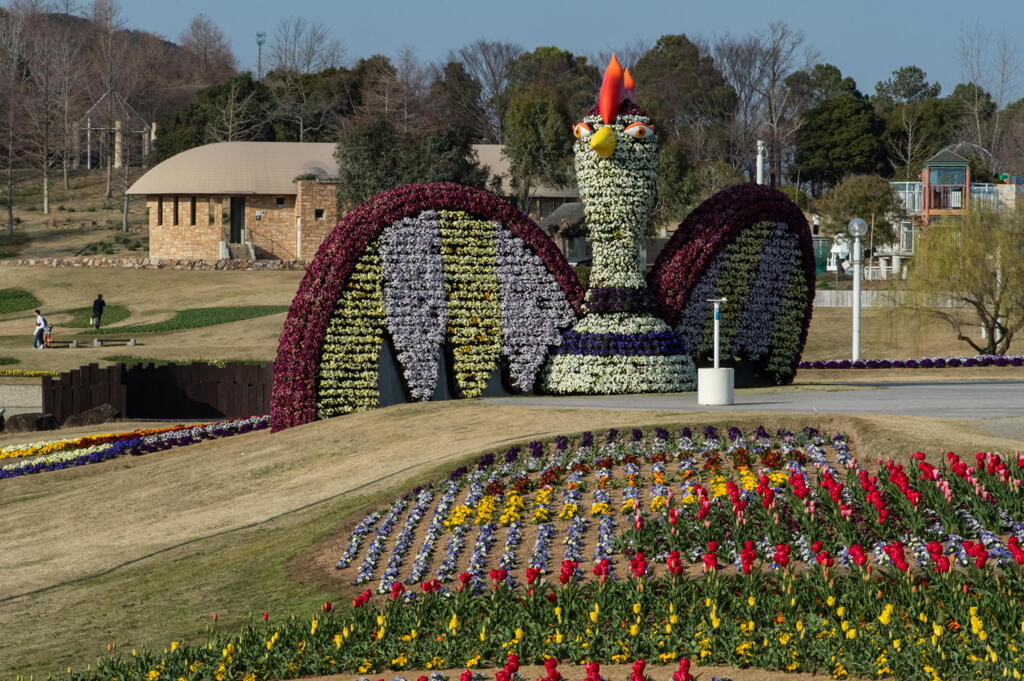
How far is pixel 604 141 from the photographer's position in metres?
22.6

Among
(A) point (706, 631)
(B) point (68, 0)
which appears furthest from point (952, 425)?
(B) point (68, 0)

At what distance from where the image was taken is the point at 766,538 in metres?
11.7

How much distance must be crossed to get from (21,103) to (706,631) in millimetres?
101238

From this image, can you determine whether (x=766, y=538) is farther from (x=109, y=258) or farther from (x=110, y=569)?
(x=109, y=258)

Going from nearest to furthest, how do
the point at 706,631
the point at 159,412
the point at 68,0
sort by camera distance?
1. the point at 706,631
2. the point at 159,412
3. the point at 68,0

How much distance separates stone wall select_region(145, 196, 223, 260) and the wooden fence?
1646 inches

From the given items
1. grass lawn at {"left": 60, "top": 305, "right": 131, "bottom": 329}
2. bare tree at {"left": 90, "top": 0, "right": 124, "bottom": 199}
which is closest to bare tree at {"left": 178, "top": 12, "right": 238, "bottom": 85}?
bare tree at {"left": 90, "top": 0, "right": 124, "bottom": 199}

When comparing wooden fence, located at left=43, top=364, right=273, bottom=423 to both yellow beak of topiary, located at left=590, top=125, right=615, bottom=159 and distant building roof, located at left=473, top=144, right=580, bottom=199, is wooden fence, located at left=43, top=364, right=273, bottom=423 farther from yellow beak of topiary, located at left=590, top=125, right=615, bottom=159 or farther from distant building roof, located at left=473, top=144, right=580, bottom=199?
distant building roof, located at left=473, top=144, right=580, bottom=199

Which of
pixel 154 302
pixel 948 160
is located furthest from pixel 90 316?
pixel 948 160

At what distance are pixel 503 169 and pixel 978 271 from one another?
136 ft

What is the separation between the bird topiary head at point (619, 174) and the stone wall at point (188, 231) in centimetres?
4958

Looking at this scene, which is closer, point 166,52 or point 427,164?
point 427,164

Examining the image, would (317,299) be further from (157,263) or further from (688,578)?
(157,263)

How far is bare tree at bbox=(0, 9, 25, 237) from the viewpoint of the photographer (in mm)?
85688
